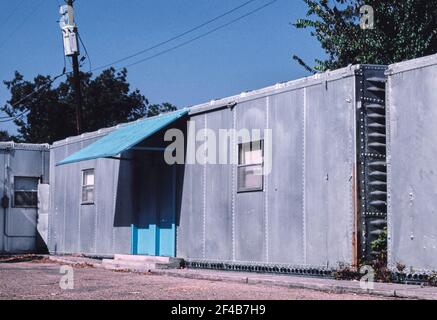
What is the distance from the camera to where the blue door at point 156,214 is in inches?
623

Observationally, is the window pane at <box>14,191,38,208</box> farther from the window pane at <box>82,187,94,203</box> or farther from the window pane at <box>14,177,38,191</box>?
the window pane at <box>82,187,94,203</box>

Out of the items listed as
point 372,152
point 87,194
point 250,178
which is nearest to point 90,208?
point 87,194

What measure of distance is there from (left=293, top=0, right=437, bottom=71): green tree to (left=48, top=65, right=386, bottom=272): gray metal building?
8595 millimetres

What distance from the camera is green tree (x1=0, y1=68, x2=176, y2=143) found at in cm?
4584

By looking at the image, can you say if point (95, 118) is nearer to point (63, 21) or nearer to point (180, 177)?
point (63, 21)

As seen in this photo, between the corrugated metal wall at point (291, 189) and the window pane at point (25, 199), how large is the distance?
931cm

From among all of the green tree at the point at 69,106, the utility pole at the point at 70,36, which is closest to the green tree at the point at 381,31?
the utility pole at the point at 70,36

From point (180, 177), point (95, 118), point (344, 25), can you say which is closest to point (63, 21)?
point (344, 25)

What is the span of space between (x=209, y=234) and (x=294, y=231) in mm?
2750

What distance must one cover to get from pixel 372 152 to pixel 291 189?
1.74m

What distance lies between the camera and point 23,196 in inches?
883

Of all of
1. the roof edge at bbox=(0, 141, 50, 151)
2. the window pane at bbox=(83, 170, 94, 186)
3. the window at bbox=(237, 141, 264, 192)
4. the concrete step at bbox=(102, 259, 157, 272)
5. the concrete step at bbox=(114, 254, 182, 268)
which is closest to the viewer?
the window at bbox=(237, 141, 264, 192)

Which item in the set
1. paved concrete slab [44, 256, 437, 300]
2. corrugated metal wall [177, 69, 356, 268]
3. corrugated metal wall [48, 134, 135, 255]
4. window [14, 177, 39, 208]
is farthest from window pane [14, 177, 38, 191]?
paved concrete slab [44, 256, 437, 300]

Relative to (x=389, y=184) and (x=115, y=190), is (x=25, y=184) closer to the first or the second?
(x=115, y=190)
